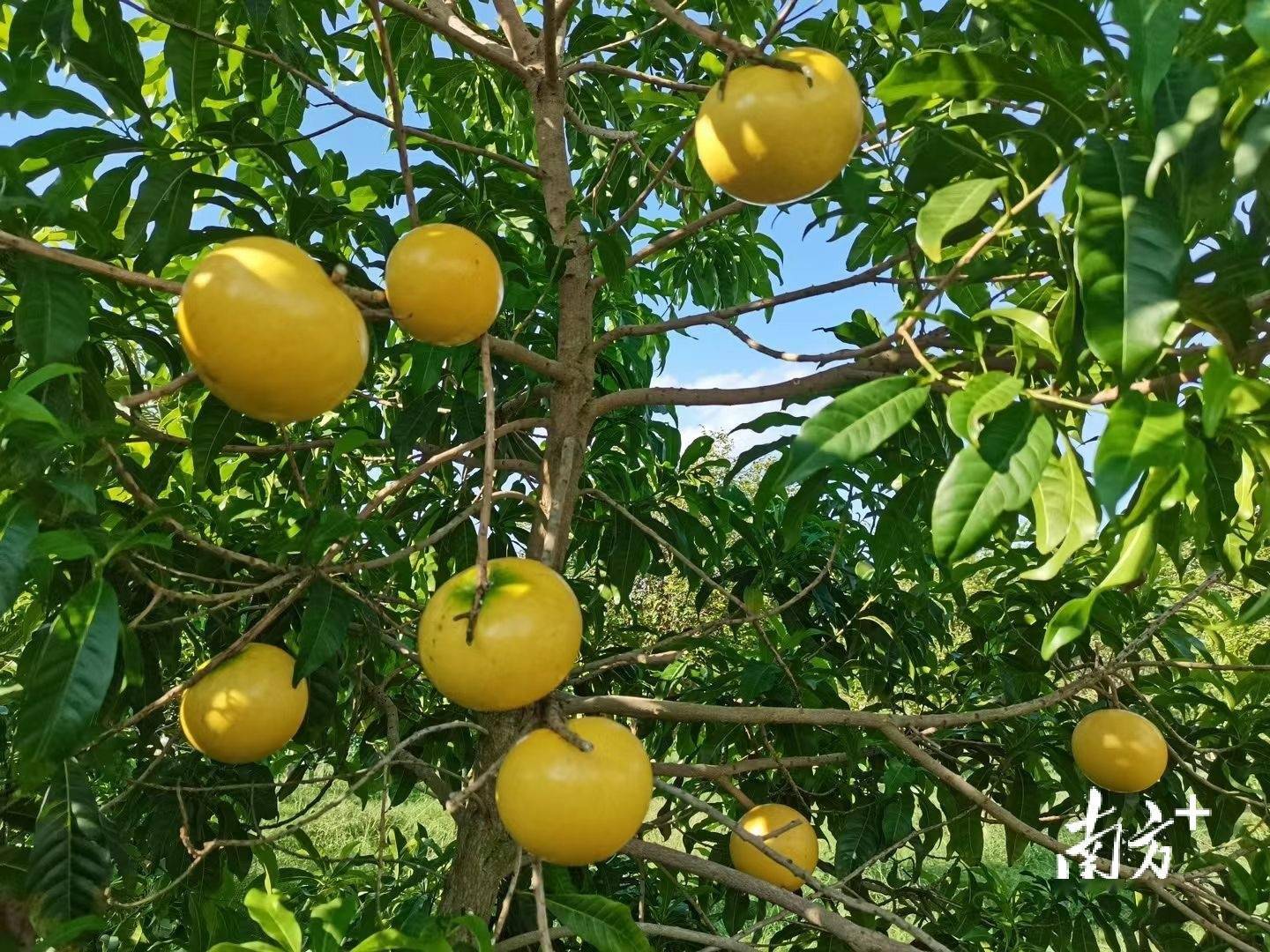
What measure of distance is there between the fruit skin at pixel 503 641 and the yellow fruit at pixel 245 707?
15.6 inches

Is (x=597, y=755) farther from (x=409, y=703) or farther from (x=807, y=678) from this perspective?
(x=409, y=703)

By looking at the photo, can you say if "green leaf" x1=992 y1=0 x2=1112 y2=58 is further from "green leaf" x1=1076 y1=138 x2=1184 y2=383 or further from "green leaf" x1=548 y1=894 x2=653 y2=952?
"green leaf" x1=548 y1=894 x2=653 y2=952

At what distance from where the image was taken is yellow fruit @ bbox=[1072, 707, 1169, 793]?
1973 millimetres

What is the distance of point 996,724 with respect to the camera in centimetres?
236

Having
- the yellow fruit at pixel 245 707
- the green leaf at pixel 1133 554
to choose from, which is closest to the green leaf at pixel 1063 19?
the green leaf at pixel 1133 554

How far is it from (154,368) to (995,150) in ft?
7.51

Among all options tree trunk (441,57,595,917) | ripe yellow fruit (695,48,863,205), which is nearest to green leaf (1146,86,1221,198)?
ripe yellow fruit (695,48,863,205)

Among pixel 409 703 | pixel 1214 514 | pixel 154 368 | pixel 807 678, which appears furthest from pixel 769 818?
pixel 154 368

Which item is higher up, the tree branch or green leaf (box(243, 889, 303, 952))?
green leaf (box(243, 889, 303, 952))

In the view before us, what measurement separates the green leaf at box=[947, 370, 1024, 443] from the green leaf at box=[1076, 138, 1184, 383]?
11 centimetres

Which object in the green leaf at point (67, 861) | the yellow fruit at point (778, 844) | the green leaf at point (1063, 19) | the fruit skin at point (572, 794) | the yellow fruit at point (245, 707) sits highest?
the green leaf at point (1063, 19)

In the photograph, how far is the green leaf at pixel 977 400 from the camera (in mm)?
815

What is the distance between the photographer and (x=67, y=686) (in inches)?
37.7

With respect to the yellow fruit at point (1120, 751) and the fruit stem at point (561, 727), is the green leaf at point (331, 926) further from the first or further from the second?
the yellow fruit at point (1120, 751)
